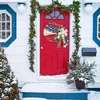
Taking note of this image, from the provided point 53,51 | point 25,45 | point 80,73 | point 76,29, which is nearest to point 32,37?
point 25,45

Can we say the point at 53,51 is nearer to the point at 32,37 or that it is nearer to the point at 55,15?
the point at 32,37

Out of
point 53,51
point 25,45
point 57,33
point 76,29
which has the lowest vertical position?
point 53,51

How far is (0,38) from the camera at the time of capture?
9141mm

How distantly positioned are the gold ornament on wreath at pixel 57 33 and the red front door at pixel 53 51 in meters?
0.06

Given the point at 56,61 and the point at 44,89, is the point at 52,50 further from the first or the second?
the point at 44,89

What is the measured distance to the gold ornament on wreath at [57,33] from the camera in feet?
29.8

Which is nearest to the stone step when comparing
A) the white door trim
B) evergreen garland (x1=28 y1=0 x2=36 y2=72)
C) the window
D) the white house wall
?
the white door trim

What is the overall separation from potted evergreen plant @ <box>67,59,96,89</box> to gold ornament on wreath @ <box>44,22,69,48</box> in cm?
62

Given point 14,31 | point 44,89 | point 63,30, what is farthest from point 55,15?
point 44,89

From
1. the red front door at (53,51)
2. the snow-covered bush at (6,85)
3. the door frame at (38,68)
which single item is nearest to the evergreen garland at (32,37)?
the door frame at (38,68)

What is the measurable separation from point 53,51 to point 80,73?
1091 mm

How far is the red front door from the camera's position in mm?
9094

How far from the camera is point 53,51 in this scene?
9148mm

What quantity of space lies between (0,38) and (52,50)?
4.86 feet
